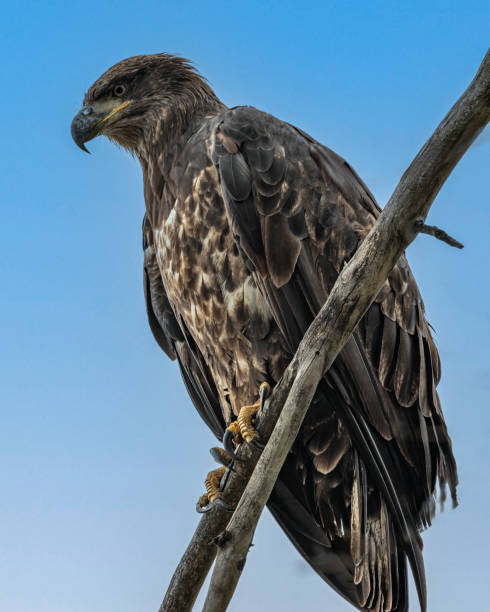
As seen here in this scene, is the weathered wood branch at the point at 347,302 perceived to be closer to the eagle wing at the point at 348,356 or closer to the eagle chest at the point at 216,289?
the eagle wing at the point at 348,356

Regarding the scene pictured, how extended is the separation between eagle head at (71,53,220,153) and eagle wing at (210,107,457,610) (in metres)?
0.73

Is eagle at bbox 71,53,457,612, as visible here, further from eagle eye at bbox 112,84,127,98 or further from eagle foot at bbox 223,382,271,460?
eagle eye at bbox 112,84,127,98

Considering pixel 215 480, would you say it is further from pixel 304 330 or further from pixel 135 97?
pixel 135 97

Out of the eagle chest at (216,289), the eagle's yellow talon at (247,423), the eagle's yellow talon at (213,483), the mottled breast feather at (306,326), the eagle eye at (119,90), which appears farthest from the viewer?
the eagle eye at (119,90)

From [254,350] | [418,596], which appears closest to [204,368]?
[254,350]

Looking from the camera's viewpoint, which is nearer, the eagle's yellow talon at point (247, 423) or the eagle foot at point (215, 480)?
the eagle's yellow talon at point (247, 423)

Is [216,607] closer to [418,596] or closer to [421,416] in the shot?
[418,596]

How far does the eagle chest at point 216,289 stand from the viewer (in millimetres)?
4059

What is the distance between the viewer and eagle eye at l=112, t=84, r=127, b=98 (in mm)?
5047

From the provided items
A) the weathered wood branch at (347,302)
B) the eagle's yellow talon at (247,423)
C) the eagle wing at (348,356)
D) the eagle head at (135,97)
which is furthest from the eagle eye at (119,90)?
the weathered wood branch at (347,302)

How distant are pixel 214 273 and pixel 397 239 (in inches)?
56.5

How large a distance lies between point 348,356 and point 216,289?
833mm

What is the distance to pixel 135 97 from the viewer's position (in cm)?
501

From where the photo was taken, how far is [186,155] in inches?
174
